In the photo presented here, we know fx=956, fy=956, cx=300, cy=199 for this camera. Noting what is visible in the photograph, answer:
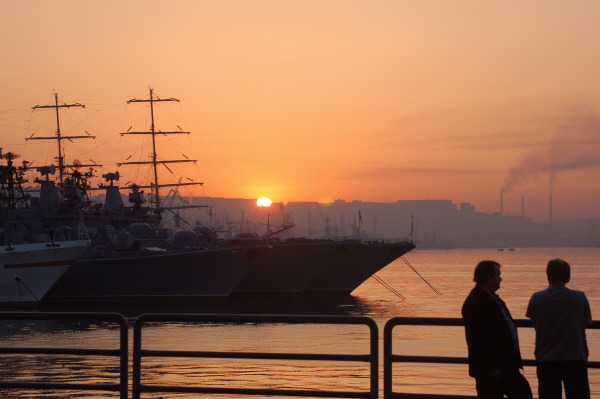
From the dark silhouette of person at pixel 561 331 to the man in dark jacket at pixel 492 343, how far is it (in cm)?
28

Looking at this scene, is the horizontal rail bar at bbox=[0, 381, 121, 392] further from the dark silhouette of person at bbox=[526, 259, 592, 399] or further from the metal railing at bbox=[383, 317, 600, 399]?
the dark silhouette of person at bbox=[526, 259, 592, 399]

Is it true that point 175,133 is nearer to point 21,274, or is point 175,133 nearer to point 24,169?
point 24,169

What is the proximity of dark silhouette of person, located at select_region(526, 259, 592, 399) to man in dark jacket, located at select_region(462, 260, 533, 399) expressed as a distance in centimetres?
28

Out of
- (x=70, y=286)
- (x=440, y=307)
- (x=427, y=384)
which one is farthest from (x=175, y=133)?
(x=427, y=384)

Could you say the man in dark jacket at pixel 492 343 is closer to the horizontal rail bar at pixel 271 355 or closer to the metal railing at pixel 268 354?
the metal railing at pixel 268 354

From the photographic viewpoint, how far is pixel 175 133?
94.4 m

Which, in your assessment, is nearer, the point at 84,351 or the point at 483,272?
the point at 483,272

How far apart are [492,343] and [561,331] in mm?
572

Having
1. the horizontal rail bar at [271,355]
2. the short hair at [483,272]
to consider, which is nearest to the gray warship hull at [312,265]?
the horizontal rail bar at [271,355]

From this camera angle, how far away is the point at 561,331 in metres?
7.28

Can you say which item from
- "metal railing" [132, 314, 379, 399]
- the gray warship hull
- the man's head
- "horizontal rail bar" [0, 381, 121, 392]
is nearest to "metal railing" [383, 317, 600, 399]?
"metal railing" [132, 314, 379, 399]

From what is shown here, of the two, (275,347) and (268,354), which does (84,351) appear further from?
(275,347)

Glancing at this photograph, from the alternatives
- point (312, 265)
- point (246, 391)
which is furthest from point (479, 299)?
point (312, 265)

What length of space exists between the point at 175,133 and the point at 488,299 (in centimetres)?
8864
